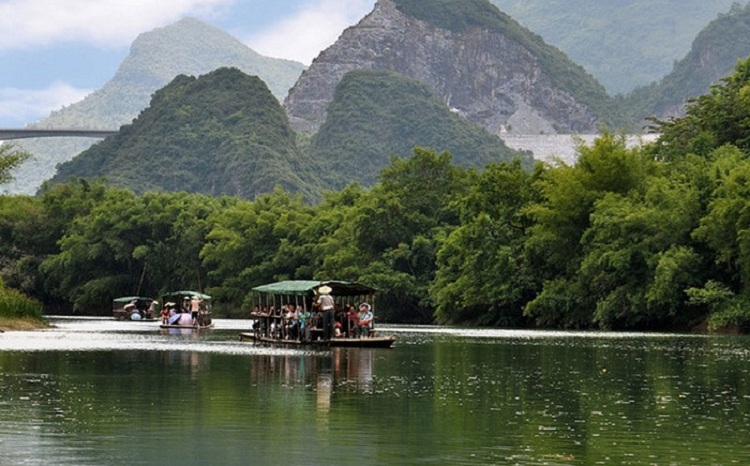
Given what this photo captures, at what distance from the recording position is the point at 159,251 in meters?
116

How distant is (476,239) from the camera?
86188mm

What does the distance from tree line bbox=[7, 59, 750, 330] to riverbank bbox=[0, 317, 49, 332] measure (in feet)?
87.8

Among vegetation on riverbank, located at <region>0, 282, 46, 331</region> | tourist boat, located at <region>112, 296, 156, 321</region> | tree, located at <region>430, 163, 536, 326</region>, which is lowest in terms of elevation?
vegetation on riverbank, located at <region>0, 282, 46, 331</region>

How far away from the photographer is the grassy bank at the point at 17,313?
2270 inches

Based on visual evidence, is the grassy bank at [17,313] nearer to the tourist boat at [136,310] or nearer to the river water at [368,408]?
the river water at [368,408]

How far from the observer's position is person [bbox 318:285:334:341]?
50.4 meters

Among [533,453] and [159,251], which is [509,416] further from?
[159,251]

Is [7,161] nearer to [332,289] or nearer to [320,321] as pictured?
[332,289]

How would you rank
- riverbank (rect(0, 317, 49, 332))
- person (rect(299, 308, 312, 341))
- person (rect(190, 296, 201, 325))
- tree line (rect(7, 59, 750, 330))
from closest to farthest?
1. person (rect(299, 308, 312, 341))
2. riverbank (rect(0, 317, 49, 332))
3. tree line (rect(7, 59, 750, 330))
4. person (rect(190, 296, 201, 325))

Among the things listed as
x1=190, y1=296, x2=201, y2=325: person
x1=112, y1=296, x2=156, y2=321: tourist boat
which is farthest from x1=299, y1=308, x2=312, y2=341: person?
x1=112, y1=296, x2=156, y2=321: tourist boat

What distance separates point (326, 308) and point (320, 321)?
227 cm

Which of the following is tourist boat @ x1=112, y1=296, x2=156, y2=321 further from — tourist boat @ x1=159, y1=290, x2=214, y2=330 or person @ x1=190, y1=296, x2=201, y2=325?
person @ x1=190, y1=296, x2=201, y2=325

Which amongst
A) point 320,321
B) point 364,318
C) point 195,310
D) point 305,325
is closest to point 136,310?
point 195,310

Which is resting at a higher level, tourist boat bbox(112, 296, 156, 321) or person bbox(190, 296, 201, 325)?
tourist boat bbox(112, 296, 156, 321)
